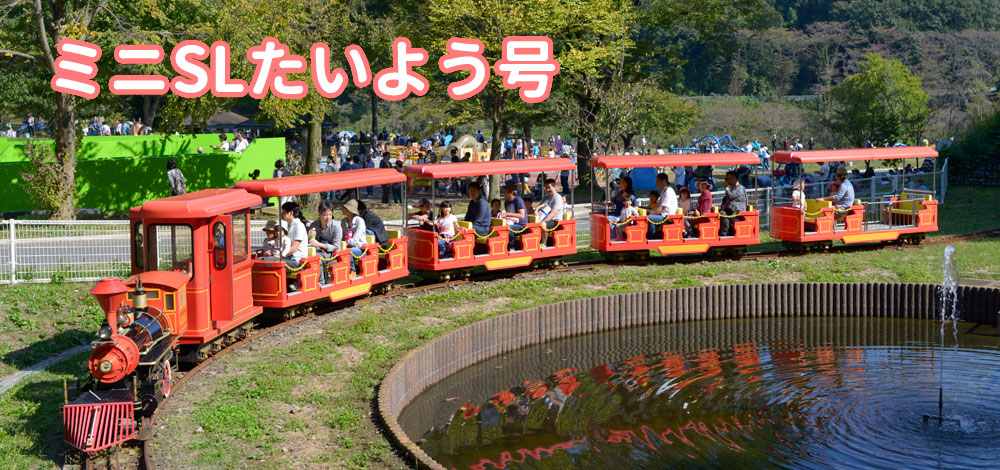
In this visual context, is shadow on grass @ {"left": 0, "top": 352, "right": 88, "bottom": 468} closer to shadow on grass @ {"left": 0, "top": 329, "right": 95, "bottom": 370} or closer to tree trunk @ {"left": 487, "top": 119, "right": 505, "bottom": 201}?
shadow on grass @ {"left": 0, "top": 329, "right": 95, "bottom": 370}

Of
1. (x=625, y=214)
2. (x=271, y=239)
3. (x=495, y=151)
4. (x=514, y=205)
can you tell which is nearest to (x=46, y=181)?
(x=271, y=239)

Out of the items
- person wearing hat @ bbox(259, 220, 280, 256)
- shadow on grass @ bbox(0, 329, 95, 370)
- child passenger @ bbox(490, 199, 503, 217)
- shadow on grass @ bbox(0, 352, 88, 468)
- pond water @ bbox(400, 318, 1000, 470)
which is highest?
child passenger @ bbox(490, 199, 503, 217)

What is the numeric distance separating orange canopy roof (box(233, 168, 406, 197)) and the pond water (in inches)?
170

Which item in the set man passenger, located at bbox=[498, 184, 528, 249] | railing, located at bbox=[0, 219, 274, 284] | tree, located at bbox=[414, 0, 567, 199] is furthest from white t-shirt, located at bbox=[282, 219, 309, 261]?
tree, located at bbox=[414, 0, 567, 199]

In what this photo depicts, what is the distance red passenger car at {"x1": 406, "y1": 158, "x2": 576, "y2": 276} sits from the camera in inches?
845

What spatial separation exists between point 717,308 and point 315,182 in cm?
805

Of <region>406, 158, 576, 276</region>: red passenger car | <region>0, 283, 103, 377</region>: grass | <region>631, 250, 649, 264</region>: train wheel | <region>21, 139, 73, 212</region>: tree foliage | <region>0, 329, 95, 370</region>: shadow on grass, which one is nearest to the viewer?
<region>0, 329, 95, 370</region>: shadow on grass

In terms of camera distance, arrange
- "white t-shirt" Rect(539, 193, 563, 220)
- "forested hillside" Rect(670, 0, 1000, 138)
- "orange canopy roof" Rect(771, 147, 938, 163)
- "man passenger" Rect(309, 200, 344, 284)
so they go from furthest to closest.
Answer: "forested hillside" Rect(670, 0, 1000, 138) < "orange canopy roof" Rect(771, 147, 938, 163) < "white t-shirt" Rect(539, 193, 563, 220) < "man passenger" Rect(309, 200, 344, 284)

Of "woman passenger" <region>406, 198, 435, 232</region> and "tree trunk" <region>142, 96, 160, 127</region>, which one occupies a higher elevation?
"tree trunk" <region>142, 96, 160, 127</region>

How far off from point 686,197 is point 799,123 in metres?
49.1

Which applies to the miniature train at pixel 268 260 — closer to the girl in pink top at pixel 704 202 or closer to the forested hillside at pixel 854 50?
the girl in pink top at pixel 704 202

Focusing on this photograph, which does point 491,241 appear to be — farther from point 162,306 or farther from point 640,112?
point 640,112

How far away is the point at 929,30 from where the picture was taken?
275ft

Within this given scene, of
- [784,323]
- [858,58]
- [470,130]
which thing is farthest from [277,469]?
[858,58]
